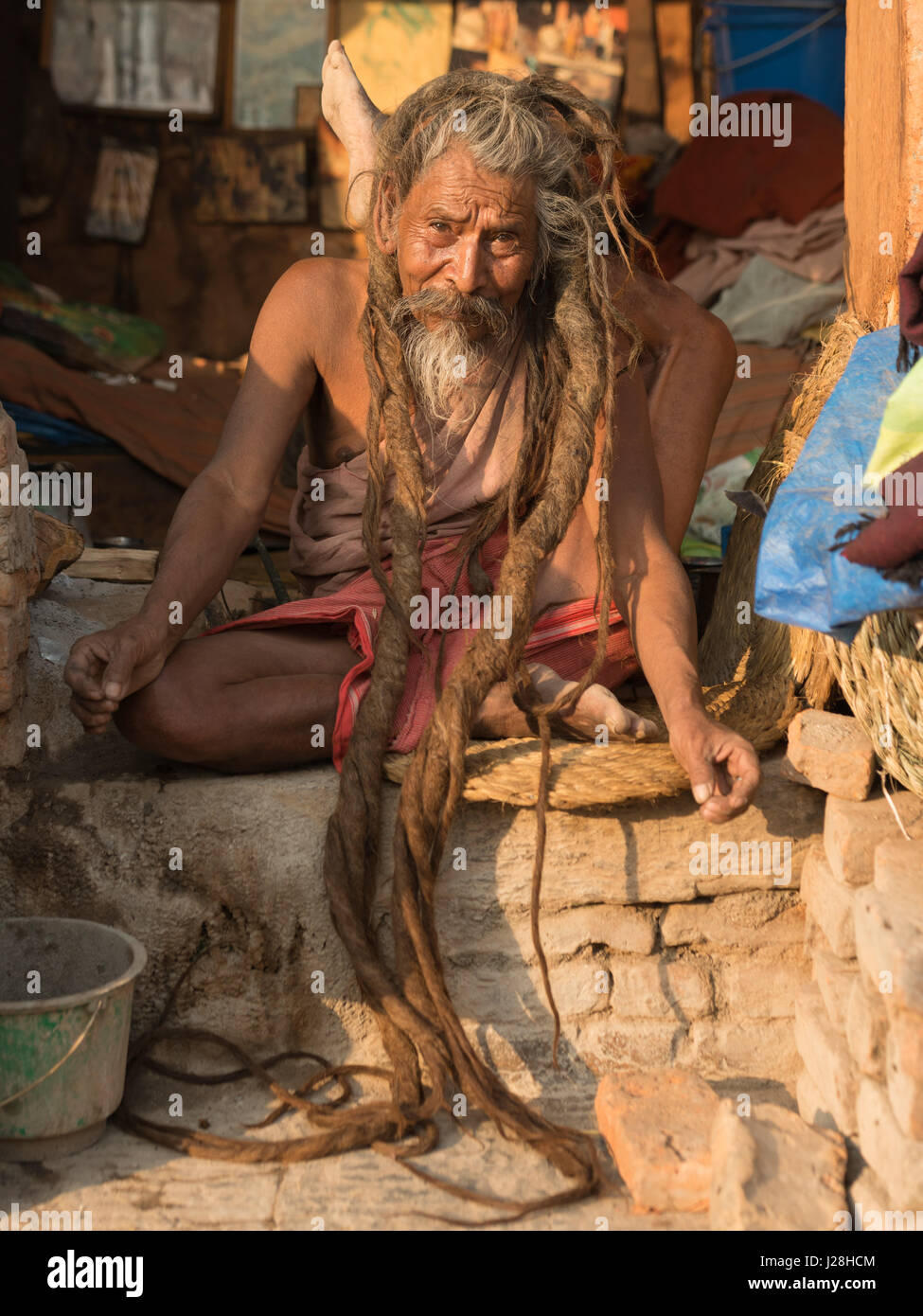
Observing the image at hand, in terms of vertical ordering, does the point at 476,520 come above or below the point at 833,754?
above

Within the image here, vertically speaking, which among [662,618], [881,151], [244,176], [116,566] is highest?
[244,176]

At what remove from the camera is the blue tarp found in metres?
2.10

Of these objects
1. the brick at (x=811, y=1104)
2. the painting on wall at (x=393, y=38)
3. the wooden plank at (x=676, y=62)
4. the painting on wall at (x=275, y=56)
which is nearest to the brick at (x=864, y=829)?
the brick at (x=811, y=1104)

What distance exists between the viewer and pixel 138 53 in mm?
7980

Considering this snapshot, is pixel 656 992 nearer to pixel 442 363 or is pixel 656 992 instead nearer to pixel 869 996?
pixel 869 996

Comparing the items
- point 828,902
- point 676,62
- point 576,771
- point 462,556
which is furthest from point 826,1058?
point 676,62

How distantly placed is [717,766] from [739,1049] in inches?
26.8

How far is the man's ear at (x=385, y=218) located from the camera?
3.16m

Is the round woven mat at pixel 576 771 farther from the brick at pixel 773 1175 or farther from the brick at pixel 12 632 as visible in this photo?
the brick at pixel 12 632

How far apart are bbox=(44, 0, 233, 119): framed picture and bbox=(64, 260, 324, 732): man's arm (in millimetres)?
5556
